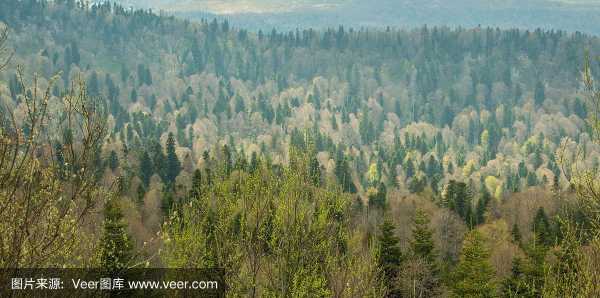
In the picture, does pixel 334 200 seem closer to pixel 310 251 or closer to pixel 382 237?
pixel 310 251

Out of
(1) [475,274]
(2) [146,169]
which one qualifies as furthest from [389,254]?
(2) [146,169]

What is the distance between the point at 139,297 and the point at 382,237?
23255 mm

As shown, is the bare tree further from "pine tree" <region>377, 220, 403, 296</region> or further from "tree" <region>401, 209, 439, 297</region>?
"tree" <region>401, 209, 439, 297</region>

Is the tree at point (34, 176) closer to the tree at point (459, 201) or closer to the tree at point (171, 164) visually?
the tree at point (459, 201)

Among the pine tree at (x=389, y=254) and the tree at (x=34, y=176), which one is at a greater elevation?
the tree at (x=34, y=176)

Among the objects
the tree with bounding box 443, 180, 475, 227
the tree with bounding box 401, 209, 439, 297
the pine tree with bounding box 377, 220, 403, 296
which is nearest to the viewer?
the pine tree with bounding box 377, 220, 403, 296

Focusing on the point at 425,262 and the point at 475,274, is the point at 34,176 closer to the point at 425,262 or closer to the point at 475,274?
the point at 475,274

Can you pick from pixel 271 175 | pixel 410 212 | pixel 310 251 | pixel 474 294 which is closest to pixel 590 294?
pixel 310 251

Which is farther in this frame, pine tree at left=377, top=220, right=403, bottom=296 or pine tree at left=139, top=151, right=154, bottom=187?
pine tree at left=139, top=151, right=154, bottom=187

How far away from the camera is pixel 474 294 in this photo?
46.7 m

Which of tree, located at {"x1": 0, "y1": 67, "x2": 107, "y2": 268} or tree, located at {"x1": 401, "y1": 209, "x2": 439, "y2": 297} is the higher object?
tree, located at {"x1": 0, "y1": 67, "x2": 107, "y2": 268}

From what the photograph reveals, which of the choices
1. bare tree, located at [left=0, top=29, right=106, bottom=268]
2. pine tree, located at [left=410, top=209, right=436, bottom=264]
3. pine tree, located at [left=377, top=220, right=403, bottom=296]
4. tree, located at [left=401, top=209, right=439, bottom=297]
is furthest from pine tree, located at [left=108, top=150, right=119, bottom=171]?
bare tree, located at [left=0, top=29, right=106, bottom=268]

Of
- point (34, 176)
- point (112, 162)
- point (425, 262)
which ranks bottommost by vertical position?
point (112, 162)

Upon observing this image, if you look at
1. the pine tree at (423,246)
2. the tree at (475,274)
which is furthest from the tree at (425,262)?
the tree at (475,274)
